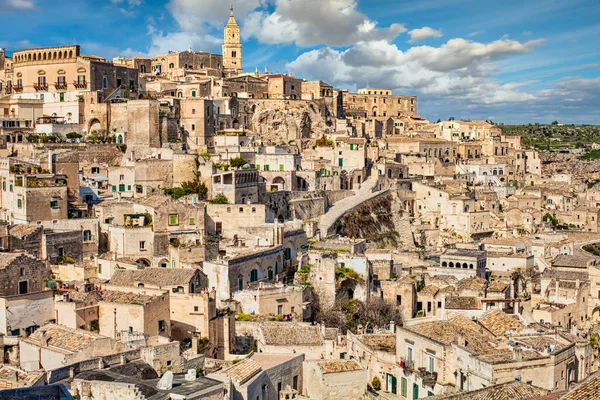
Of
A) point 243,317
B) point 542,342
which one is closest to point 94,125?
point 243,317

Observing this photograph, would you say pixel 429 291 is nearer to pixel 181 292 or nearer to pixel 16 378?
pixel 181 292

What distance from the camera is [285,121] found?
6159 cm

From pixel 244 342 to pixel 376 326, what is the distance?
710cm

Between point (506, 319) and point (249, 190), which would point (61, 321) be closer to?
point (506, 319)

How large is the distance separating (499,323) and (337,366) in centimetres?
528

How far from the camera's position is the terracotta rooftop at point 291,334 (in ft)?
79.5

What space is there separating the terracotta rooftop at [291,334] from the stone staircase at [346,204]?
15.8 metres

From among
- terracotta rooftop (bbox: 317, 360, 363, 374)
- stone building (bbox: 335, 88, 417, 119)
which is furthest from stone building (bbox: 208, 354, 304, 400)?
stone building (bbox: 335, 88, 417, 119)

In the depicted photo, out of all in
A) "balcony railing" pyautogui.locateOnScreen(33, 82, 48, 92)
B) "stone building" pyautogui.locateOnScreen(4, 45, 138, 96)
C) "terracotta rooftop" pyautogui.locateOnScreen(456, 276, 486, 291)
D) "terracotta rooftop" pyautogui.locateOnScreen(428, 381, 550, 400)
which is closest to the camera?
"terracotta rooftop" pyautogui.locateOnScreen(428, 381, 550, 400)

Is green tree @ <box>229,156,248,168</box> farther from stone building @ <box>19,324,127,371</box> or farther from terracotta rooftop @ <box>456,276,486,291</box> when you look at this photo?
stone building @ <box>19,324,127,371</box>

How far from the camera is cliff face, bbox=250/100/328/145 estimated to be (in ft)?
199

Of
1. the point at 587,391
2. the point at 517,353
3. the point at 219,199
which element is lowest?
the point at 517,353

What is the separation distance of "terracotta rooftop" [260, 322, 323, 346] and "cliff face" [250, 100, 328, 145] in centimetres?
3408

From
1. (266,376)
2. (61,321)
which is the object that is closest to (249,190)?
(61,321)
